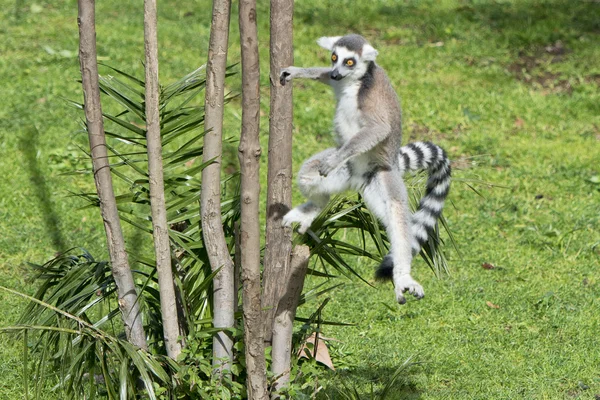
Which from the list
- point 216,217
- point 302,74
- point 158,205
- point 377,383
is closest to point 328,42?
point 302,74

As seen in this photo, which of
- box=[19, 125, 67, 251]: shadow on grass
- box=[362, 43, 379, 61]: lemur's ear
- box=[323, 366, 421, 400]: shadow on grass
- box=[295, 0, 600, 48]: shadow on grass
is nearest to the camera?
box=[362, 43, 379, 61]: lemur's ear

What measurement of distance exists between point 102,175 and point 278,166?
2.38ft

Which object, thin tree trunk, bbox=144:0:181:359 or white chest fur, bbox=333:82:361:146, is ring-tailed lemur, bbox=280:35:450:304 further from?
thin tree trunk, bbox=144:0:181:359

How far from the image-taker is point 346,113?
380 cm

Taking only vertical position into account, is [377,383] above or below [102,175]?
below

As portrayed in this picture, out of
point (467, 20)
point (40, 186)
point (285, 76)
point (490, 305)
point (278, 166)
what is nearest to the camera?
point (285, 76)

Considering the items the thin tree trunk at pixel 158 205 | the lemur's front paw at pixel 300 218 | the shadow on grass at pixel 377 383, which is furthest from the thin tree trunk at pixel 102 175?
the shadow on grass at pixel 377 383

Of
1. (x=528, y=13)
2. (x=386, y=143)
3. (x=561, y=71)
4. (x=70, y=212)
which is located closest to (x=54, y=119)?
(x=70, y=212)

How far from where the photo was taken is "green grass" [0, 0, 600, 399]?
4930 millimetres

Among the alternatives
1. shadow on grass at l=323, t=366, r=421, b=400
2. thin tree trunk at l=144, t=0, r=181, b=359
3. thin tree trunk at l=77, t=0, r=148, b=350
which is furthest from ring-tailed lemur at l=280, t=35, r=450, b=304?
shadow on grass at l=323, t=366, r=421, b=400

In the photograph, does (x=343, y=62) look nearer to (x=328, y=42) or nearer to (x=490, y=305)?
(x=328, y=42)

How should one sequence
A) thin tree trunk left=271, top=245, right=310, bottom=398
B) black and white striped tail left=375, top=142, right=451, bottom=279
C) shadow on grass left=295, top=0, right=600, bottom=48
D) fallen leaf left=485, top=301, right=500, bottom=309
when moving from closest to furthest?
thin tree trunk left=271, top=245, right=310, bottom=398 → black and white striped tail left=375, top=142, right=451, bottom=279 → fallen leaf left=485, top=301, right=500, bottom=309 → shadow on grass left=295, top=0, right=600, bottom=48

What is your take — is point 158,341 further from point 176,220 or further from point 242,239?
point 242,239

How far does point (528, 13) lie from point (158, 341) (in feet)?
27.1
